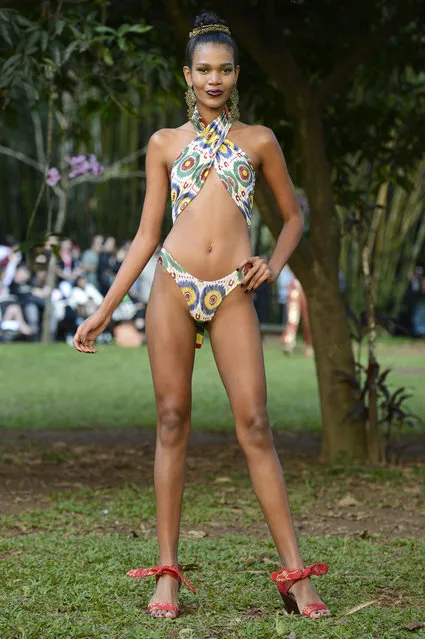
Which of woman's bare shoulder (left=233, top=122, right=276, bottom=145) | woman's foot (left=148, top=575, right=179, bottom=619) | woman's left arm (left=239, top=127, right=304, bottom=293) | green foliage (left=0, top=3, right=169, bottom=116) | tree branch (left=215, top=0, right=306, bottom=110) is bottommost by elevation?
woman's foot (left=148, top=575, right=179, bottom=619)

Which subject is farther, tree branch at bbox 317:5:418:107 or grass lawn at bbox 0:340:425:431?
grass lawn at bbox 0:340:425:431

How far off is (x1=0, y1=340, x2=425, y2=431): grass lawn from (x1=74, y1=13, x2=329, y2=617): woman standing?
6373 mm

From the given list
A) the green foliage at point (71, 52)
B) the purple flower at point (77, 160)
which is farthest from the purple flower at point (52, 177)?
the purple flower at point (77, 160)

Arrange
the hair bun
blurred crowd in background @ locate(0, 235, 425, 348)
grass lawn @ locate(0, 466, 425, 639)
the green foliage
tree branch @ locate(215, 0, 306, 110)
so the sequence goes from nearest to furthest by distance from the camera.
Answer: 1. grass lawn @ locate(0, 466, 425, 639)
2. the hair bun
3. the green foliage
4. tree branch @ locate(215, 0, 306, 110)
5. blurred crowd in background @ locate(0, 235, 425, 348)

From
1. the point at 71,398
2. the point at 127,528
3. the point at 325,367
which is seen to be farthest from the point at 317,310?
the point at 71,398

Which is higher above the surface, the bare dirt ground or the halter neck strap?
the halter neck strap

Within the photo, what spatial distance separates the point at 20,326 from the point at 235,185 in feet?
57.8

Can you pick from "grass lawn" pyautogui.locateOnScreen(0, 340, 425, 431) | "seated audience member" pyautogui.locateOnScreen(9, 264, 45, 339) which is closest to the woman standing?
"grass lawn" pyautogui.locateOnScreen(0, 340, 425, 431)

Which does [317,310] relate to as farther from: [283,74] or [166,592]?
[166,592]

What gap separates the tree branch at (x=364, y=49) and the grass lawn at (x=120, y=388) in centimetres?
355

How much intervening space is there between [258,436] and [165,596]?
695 mm

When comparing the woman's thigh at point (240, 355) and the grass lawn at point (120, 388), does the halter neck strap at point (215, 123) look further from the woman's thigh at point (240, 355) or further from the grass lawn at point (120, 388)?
the grass lawn at point (120, 388)

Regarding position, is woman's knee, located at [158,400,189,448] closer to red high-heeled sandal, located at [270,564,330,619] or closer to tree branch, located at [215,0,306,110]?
red high-heeled sandal, located at [270,564,330,619]

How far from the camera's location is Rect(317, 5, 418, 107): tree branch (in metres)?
8.42
